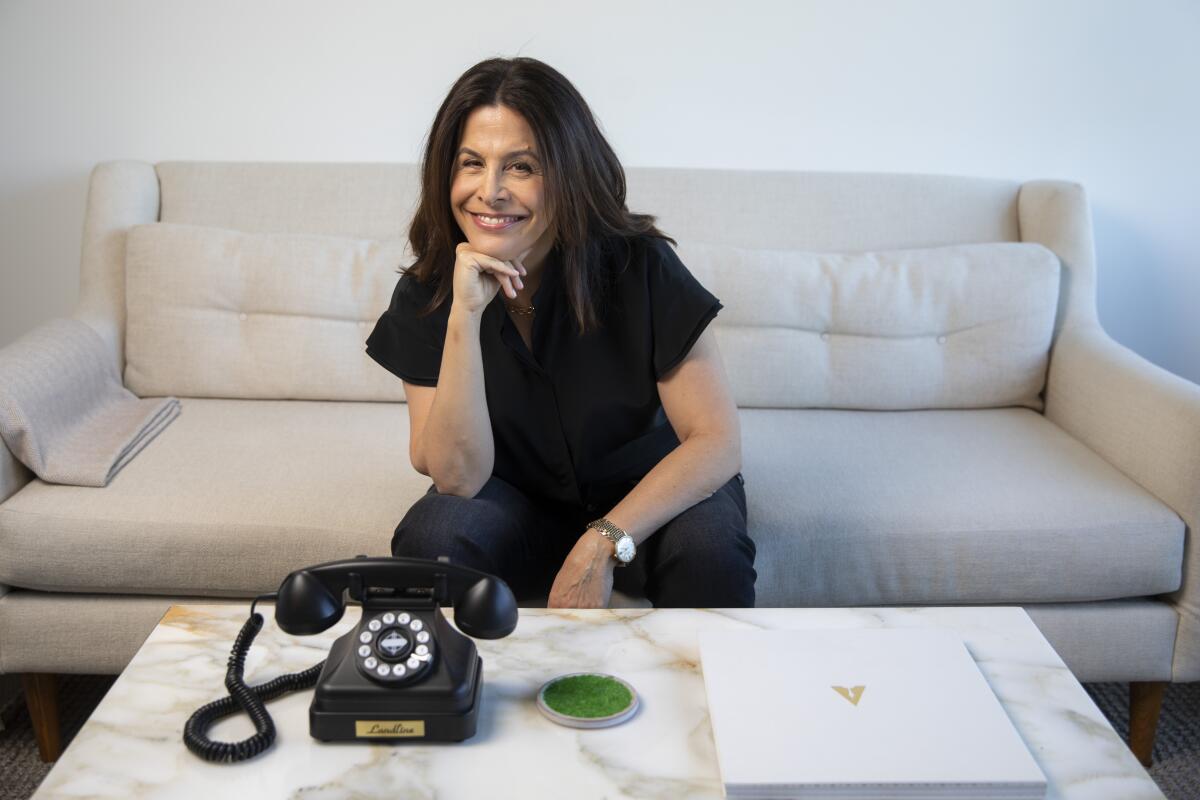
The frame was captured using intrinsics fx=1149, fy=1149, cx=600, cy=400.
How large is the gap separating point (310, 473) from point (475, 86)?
74cm

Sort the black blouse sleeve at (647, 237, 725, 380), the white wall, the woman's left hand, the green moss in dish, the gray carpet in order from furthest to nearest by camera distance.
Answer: the white wall
the gray carpet
the black blouse sleeve at (647, 237, 725, 380)
the woman's left hand
the green moss in dish

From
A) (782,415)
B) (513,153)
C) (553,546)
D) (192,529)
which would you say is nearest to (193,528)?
(192,529)

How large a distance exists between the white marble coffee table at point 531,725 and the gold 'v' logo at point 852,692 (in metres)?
0.13

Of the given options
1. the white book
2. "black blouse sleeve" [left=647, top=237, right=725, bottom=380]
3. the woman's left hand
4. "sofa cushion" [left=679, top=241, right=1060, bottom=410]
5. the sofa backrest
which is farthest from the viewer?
the sofa backrest

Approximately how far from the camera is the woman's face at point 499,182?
5.01 ft

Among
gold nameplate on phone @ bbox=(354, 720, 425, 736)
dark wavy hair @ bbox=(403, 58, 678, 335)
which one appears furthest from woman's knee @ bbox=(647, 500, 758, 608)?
gold nameplate on phone @ bbox=(354, 720, 425, 736)

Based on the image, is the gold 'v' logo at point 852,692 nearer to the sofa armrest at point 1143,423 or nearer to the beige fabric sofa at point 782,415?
the beige fabric sofa at point 782,415

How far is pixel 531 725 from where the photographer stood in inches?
42.9

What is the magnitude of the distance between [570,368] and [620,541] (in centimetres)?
29

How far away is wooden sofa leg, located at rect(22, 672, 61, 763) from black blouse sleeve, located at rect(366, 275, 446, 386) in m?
0.78

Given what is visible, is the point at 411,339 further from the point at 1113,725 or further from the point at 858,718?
the point at 1113,725

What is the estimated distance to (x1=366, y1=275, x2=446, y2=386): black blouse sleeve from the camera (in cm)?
167

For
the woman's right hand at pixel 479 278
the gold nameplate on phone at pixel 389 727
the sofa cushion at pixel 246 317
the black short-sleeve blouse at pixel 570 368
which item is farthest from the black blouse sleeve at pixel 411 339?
the gold nameplate on phone at pixel 389 727

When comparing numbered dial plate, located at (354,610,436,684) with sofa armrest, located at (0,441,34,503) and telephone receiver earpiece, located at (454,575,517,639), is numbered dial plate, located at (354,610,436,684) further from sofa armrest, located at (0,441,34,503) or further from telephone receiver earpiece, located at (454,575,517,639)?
sofa armrest, located at (0,441,34,503)
